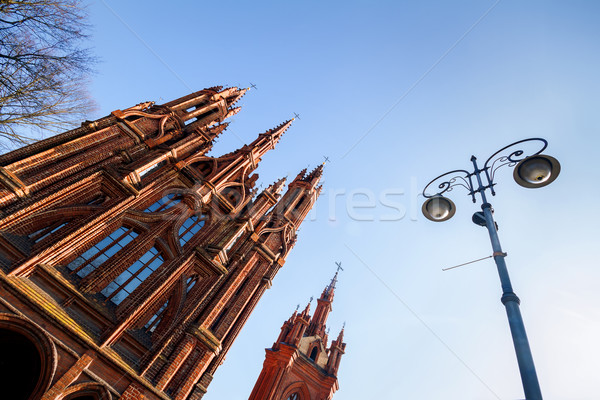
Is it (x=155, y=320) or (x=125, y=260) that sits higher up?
(x=125, y=260)

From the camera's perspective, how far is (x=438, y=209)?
22.4ft

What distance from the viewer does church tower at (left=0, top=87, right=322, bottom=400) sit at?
9508mm

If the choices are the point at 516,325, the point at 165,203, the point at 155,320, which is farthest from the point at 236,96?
the point at 516,325

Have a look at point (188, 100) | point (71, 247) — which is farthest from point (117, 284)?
point (188, 100)

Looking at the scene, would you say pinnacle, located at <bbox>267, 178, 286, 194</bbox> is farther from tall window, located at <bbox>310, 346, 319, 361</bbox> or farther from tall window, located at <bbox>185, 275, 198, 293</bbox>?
tall window, located at <bbox>310, 346, 319, 361</bbox>

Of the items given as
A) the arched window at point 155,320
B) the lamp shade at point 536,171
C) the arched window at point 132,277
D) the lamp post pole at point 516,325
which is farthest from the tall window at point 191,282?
the lamp shade at point 536,171

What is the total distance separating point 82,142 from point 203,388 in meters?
10.1

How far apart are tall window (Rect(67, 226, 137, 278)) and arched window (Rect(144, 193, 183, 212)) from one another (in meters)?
1.70

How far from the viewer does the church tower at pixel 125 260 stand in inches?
374

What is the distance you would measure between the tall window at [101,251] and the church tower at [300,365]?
15.5 metres

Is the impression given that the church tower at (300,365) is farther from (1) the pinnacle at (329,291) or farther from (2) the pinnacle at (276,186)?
(2) the pinnacle at (276,186)

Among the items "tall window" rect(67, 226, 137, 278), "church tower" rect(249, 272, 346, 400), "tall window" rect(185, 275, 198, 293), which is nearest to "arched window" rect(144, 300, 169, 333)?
"tall window" rect(185, 275, 198, 293)

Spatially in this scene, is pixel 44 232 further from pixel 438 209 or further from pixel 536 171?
pixel 536 171

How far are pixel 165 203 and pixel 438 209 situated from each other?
13.1 meters
